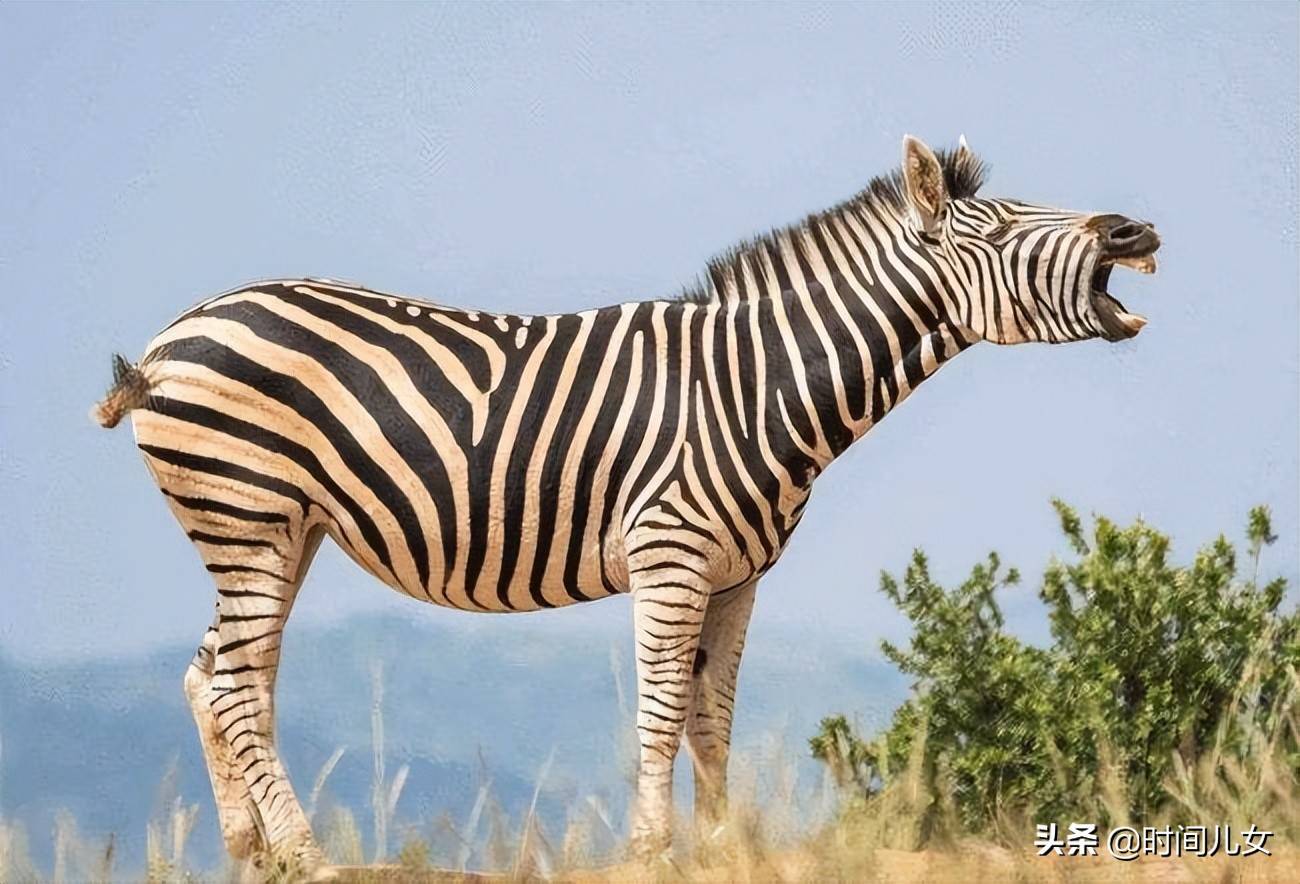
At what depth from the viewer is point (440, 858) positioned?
269 inches

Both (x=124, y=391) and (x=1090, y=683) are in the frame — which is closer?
(x=124, y=391)

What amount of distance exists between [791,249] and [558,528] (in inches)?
58.9

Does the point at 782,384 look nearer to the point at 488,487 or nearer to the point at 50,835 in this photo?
the point at 488,487

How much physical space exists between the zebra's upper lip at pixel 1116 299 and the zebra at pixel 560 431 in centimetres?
1

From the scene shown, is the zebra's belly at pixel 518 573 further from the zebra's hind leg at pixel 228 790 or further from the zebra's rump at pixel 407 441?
the zebra's hind leg at pixel 228 790

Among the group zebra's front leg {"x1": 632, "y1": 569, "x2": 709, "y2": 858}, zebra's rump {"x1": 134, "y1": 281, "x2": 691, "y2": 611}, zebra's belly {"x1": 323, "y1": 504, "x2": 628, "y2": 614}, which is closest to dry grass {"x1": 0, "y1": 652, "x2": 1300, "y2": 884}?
zebra's front leg {"x1": 632, "y1": 569, "x2": 709, "y2": 858}

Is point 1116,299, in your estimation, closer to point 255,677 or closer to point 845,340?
point 845,340

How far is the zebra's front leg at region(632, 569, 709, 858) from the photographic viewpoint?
6.62 metres

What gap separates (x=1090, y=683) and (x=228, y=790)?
13.3 ft

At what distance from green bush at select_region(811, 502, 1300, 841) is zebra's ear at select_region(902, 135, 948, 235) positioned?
255 centimetres

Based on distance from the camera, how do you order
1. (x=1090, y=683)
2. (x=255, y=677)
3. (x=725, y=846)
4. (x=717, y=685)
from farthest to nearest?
1. (x=1090, y=683)
2. (x=717, y=685)
3. (x=255, y=677)
4. (x=725, y=846)

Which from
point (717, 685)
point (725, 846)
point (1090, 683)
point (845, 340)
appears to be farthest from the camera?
point (1090, 683)

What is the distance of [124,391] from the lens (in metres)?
6.88

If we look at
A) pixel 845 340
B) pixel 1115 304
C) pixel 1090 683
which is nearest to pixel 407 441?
pixel 845 340
